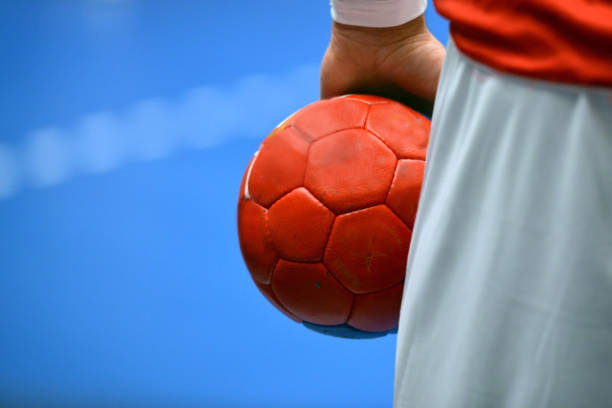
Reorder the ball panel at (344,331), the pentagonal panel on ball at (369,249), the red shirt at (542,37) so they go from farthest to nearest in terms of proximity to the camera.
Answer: the ball panel at (344,331) < the pentagonal panel on ball at (369,249) < the red shirt at (542,37)

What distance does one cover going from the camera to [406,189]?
978mm

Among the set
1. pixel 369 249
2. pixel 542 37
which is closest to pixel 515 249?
pixel 542 37

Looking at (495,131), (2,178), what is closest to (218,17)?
(2,178)

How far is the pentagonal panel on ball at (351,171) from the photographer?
97 centimetres

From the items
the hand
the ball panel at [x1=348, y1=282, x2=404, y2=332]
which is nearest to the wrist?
the hand

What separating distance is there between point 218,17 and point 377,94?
2911mm

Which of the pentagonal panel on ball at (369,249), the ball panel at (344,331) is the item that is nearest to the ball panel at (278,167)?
the pentagonal panel on ball at (369,249)

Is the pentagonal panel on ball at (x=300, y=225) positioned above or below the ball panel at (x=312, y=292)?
above

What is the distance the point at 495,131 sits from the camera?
593 mm

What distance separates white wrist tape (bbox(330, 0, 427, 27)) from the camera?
0.96 metres

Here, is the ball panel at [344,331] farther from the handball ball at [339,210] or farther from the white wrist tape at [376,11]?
the white wrist tape at [376,11]

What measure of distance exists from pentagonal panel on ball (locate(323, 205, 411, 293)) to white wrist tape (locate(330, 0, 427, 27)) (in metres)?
0.27

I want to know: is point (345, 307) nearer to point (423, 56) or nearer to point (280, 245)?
point (280, 245)

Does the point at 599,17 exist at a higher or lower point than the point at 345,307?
higher
